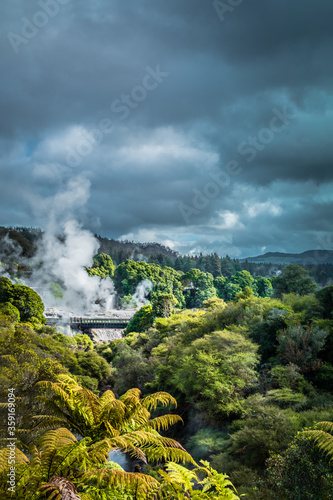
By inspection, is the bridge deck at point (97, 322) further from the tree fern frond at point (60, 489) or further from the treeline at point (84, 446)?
the tree fern frond at point (60, 489)

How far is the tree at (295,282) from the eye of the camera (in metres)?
38.5

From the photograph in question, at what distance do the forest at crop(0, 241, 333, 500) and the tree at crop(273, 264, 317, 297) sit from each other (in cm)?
13

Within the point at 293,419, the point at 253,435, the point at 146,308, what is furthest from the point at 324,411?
the point at 146,308

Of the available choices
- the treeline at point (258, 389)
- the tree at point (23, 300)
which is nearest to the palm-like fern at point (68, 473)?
the treeline at point (258, 389)

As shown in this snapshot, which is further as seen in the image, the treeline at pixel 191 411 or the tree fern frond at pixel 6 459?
the treeline at pixel 191 411

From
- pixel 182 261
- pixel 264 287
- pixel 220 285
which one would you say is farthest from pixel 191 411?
pixel 182 261

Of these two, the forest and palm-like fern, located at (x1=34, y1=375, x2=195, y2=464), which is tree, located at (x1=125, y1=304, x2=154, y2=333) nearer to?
the forest

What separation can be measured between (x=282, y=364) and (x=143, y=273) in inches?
2544

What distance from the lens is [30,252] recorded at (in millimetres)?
80375

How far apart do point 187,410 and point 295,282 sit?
76.1ft

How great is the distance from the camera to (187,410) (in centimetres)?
2130

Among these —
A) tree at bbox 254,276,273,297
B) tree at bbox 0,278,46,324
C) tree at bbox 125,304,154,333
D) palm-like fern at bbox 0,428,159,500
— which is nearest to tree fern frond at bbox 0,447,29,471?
palm-like fern at bbox 0,428,159,500

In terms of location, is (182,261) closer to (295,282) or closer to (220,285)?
(220,285)

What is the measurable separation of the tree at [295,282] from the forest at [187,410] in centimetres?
13
